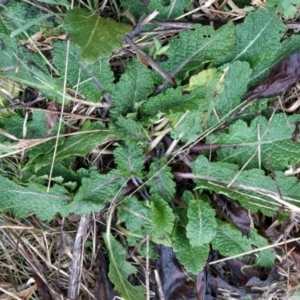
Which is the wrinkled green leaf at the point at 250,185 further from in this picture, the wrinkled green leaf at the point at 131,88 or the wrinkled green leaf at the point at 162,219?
the wrinkled green leaf at the point at 131,88

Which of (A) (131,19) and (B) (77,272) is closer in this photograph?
(A) (131,19)

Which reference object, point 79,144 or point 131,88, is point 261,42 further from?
point 79,144

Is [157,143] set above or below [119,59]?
below

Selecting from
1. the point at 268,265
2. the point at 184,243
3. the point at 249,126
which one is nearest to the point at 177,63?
the point at 249,126

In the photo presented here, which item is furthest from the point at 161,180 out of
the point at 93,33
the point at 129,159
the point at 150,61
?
the point at 93,33

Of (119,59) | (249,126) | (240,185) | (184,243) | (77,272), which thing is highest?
(119,59)

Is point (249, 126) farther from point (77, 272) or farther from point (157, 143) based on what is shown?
point (77, 272)
